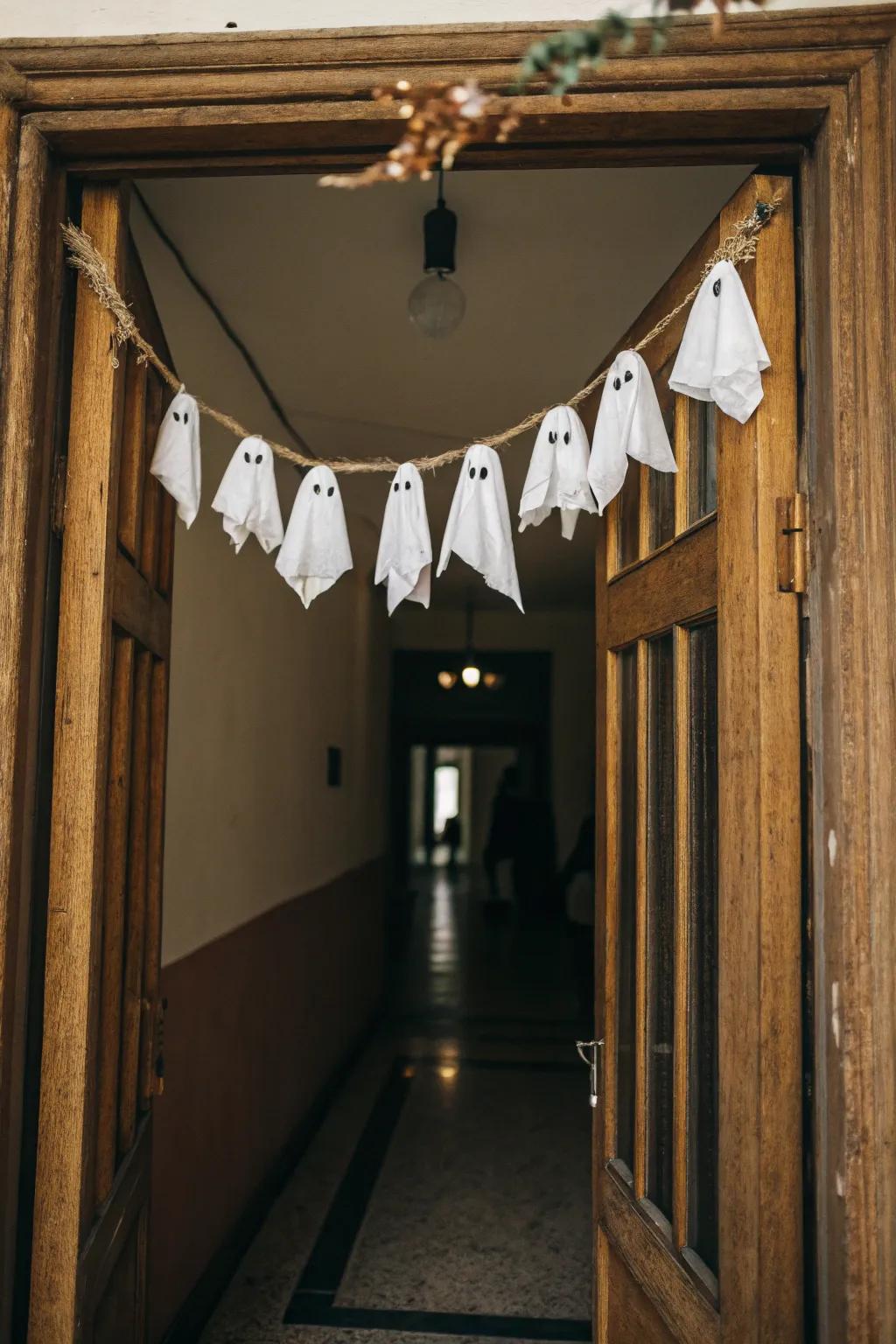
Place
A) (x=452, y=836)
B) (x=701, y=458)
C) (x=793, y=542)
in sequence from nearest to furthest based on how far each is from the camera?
(x=793, y=542)
(x=701, y=458)
(x=452, y=836)

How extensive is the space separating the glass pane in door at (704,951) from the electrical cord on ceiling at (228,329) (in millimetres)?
1702

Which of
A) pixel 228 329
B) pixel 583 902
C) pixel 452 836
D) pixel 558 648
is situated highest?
pixel 228 329

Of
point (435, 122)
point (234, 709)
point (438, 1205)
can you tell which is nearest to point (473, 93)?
point (435, 122)

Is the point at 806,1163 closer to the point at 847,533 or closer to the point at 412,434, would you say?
the point at 847,533

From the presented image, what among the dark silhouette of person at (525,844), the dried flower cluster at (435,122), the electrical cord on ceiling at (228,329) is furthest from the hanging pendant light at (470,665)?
the dried flower cluster at (435,122)

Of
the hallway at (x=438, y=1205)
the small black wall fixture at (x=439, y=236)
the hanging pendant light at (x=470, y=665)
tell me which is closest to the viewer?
the small black wall fixture at (x=439, y=236)

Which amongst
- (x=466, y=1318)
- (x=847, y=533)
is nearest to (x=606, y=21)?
(x=847, y=533)

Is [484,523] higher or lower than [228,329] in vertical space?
lower

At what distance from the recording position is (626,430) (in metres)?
1.88

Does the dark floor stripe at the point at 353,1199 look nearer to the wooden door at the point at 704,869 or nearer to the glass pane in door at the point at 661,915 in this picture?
the wooden door at the point at 704,869

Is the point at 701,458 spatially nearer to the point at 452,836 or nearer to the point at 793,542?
the point at 793,542

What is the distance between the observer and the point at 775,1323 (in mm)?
1512

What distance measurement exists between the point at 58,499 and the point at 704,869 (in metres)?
1.24

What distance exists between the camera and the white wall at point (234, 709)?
306cm
